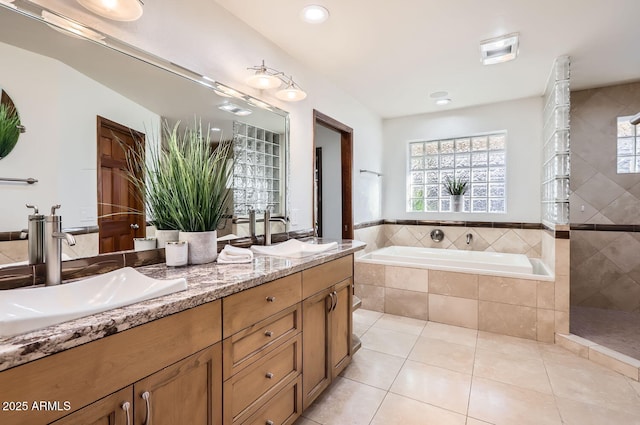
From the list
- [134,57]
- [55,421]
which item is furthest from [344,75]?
[55,421]

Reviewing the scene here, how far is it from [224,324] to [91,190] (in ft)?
2.70

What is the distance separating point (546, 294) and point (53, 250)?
130 inches

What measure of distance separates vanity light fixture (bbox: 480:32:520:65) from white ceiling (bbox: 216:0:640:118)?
0.05 m

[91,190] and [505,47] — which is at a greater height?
[505,47]

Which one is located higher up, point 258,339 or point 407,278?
point 258,339

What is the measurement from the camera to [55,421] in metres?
0.68

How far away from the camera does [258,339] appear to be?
1.29m

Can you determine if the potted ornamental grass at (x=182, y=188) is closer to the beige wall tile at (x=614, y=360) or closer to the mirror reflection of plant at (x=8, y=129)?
the mirror reflection of plant at (x=8, y=129)

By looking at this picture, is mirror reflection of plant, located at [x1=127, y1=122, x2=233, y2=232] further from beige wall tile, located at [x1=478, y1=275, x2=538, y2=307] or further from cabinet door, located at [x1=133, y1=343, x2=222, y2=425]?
beige wall tile, located at [x1=478, y1=275, x2=538, y2=307]

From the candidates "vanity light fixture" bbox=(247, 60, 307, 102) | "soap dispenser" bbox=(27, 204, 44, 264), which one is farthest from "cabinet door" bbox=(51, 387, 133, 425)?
"vanity light fixture" bbox=(247, 60, 307, 102)

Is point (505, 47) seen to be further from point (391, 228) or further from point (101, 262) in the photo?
point (101, 262)

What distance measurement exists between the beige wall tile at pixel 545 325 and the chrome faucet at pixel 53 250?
10.7 feet

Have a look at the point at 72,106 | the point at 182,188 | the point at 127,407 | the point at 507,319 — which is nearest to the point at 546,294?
the point at 507,319

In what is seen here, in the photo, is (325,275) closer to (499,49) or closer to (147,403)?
(147,403)
